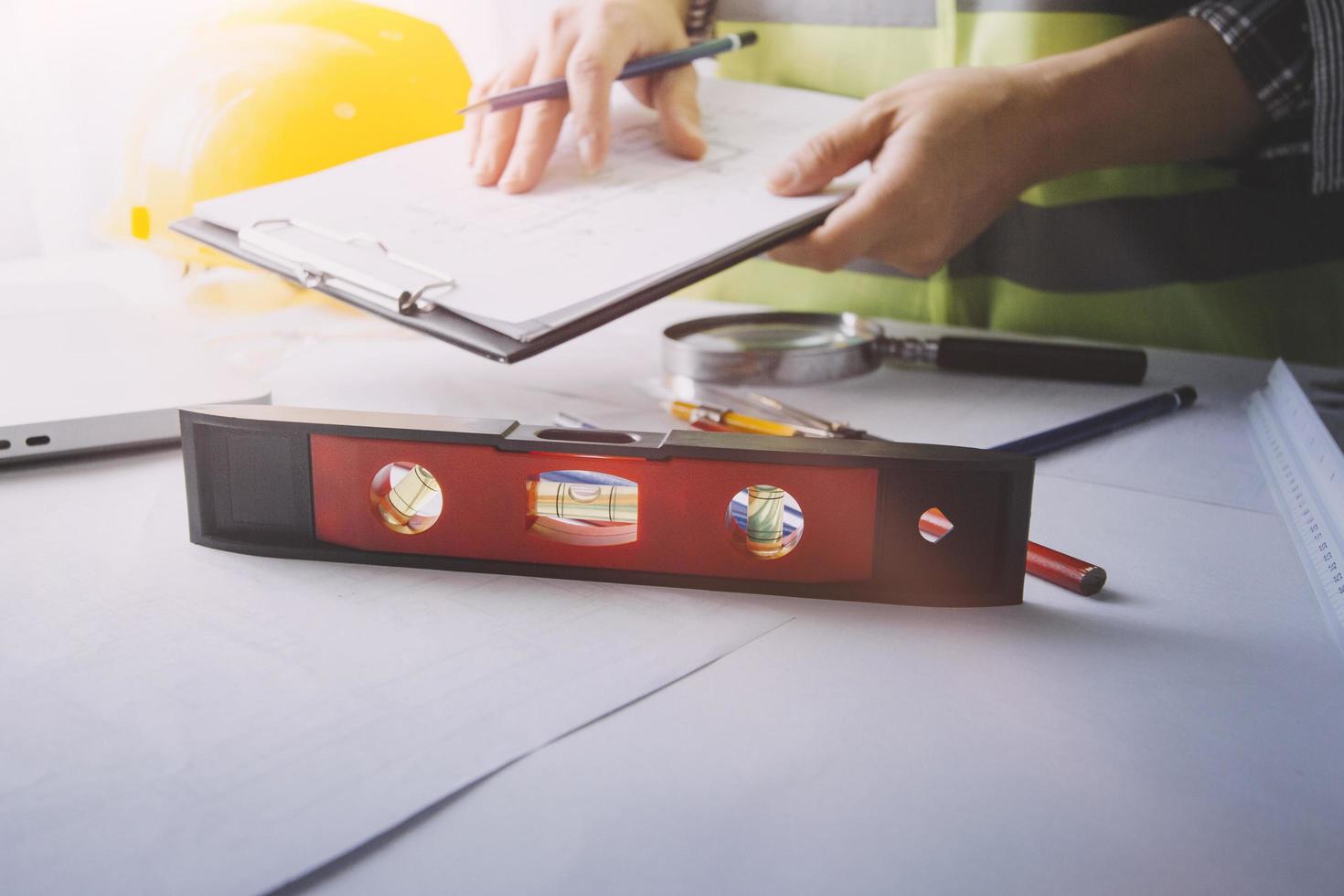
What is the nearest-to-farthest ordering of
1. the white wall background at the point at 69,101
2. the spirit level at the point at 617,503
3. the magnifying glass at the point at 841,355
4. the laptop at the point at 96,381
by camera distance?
1. the spirit level at the point at 617,503
2. the laptop at the point at 96,381
3. the magnifying glass at the point at 841,355
4. the white wall background at the point at 69,101

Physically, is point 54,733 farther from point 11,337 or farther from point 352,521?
point 11,337

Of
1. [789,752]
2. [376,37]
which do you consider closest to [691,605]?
[789,752]

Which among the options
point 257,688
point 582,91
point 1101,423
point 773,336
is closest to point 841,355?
point 773,336

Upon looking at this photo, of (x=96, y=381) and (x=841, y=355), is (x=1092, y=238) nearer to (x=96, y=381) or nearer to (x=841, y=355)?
(x=841, y=355)

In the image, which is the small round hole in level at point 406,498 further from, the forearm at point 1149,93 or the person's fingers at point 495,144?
the forearm at point 1149,93

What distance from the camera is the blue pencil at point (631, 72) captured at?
0.83 meters

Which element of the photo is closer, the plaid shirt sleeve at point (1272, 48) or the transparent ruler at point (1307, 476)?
the transparent ruler at point (1307, 476)

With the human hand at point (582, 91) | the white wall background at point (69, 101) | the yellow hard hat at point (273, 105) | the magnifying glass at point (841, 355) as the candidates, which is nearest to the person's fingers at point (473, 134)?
the human hand at point (582, 91)

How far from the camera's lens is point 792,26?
42.2 inches

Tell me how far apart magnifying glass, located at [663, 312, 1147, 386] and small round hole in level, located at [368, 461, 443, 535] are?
30cm

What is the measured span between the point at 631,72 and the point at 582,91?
0.16 feet

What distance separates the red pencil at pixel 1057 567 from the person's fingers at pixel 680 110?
49 cm

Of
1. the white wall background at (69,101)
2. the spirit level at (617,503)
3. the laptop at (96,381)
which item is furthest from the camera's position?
the white wall background at (69,101)

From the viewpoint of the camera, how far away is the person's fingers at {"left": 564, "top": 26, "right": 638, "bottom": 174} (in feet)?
2.77
